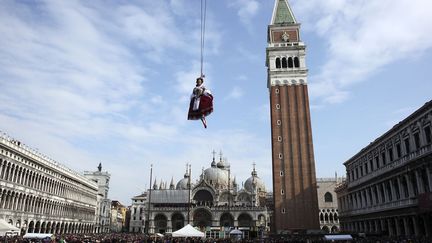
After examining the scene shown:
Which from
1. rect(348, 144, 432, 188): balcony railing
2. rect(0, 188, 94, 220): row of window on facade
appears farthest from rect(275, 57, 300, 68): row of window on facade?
rect(0, 188, 94, 220): row of window on facade

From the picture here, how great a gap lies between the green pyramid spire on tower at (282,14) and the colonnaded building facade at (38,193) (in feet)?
154

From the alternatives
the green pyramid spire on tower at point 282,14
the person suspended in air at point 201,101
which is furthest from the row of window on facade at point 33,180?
the green pyramid spire on tower at point 282,14

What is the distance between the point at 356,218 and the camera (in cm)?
5181

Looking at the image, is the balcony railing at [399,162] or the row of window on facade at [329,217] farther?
the row of window on facade at [329,217]

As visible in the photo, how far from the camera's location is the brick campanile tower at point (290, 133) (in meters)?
54.5

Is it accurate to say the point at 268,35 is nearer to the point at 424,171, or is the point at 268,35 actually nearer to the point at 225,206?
the point at 225,206

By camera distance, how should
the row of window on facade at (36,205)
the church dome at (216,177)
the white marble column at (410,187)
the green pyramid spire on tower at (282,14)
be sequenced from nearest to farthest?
1. the white marble column at (410,187)
2. the row of window on facade at (36,205)
3. the green pyramid spire on tower at (282,14)
4. the church dome at (216,177)

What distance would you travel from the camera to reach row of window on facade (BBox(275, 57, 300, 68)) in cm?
6284

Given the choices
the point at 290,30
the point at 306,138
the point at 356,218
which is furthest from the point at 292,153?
the point at 290,30

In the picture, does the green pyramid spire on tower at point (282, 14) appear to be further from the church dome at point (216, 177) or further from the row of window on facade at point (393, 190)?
the church dome at point (216, 177)

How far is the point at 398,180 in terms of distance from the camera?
3678 centimetres

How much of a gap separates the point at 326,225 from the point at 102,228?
54895 mm

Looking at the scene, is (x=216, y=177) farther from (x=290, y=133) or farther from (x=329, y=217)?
(x=290, y=133)

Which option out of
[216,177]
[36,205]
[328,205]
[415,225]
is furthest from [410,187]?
[216,177]
